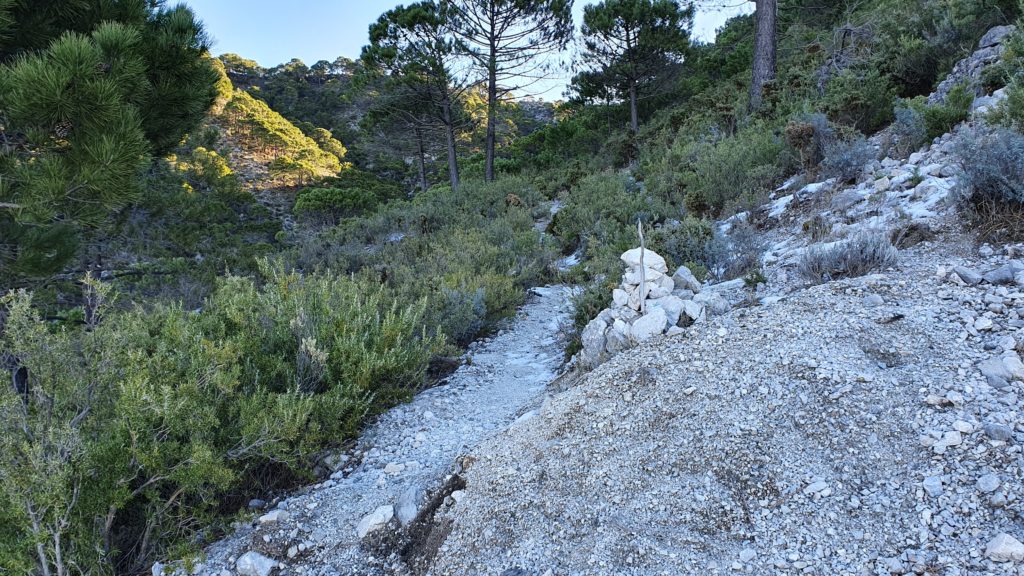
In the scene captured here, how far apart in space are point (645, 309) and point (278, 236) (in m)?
13.0

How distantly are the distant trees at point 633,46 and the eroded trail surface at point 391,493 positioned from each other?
14567 millimetres

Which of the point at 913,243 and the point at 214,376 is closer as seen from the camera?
the point at 214,376

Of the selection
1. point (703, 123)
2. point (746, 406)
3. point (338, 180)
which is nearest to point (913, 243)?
point (746, 406)

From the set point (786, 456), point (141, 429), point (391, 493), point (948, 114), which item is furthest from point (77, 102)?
point (948, 114)

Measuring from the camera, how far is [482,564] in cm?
230

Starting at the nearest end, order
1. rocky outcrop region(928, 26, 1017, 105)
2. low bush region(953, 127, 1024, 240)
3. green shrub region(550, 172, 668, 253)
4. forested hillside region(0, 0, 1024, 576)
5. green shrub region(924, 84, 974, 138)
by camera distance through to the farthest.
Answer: forested hillside region(0, 0, 1024, 576)
low bush region(953, 127, 1024, 240)
green shrub region(924, 84, 974, 138)
rocky outcrop region(928, 26, 1017, 105)
green shrub region(550, 172, 668, 253)

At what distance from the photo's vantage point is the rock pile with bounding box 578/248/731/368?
3883 mm

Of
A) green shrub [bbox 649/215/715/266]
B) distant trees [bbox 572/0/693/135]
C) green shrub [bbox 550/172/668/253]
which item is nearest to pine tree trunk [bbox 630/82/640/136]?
distant trees [bbox 572/0/693/135]

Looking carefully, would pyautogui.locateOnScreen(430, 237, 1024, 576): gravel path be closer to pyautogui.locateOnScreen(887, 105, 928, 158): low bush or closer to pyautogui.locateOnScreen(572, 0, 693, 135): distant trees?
pyautogui.locateOnScreen(887, 105, 928, 158): low bush

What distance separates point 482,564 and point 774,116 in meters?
10.4

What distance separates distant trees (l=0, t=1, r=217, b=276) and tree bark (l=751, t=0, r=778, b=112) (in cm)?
1056

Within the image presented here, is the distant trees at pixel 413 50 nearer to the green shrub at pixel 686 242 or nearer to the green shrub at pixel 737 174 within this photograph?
the green shrub at pixel 737 174

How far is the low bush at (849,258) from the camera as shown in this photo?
148 inches

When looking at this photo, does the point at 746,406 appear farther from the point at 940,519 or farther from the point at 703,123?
→ the point at 703,123
